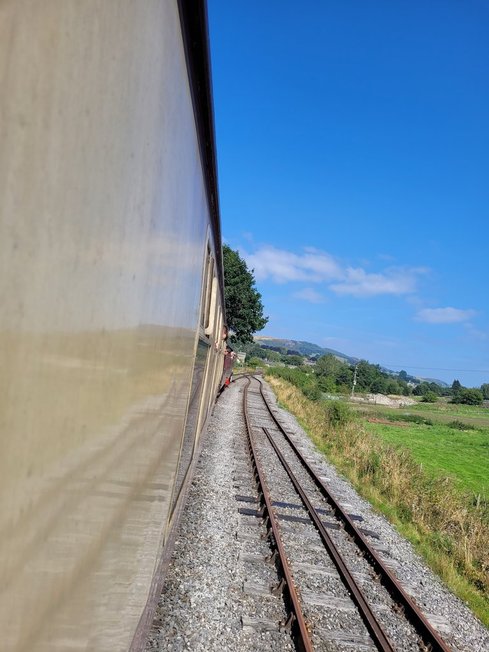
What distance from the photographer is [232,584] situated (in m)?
5.26

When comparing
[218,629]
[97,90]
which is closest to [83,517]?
[97,90]

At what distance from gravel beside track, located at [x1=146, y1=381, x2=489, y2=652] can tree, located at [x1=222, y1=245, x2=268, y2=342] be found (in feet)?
138

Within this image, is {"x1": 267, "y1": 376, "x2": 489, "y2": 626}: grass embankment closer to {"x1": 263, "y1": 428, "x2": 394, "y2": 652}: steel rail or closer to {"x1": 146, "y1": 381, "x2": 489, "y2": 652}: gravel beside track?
{"x1": 146, "y1": 381, "x2": 489, "y2": 652}: gravel beside track

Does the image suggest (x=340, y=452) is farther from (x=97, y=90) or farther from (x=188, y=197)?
(x=97, y=90)

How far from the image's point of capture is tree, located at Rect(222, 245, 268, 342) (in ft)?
168

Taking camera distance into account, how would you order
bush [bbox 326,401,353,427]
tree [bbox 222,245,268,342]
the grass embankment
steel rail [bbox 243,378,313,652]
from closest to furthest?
1. steel rail [bbox 243,378,313,652]
2. the grass embankment
3. bush [bbox 326,401,353,427]
4. tree [bbox 222,245,268,342]

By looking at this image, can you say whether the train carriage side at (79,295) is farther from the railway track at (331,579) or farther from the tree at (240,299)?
the tree at (240,299)

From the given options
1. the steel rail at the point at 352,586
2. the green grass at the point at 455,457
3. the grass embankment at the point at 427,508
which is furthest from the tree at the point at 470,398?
the steel rail at the point at 352,586

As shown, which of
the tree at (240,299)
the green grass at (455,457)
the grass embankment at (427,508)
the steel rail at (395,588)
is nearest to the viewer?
the steel rail at (395,588)

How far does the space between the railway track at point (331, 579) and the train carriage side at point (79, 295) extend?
3.33 m

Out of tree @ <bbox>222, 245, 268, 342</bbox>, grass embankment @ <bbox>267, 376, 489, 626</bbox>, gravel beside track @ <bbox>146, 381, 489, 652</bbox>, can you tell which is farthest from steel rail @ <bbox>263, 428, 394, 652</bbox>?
tree @ <bbox>222, 245, 268, 342</bbox>

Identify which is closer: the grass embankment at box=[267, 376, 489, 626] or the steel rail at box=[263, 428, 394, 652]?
the steel rail at box=[263, 428, 394, 652]

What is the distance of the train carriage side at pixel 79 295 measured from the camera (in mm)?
733

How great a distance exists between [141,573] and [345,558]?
4.97 metres
